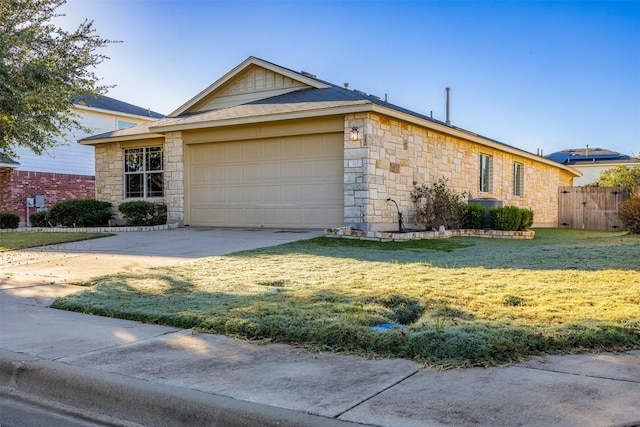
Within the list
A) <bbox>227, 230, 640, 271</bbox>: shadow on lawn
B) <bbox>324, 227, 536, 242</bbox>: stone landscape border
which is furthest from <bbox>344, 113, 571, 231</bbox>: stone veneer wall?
<bbox>227, 230, 640, 271</bbox>: shadow on lawn

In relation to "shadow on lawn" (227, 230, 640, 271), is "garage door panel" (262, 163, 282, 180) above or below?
above

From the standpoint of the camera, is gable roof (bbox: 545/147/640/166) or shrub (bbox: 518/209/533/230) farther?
gable roof (bbox: 545/147/640/166)

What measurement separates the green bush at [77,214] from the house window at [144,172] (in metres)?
1.38

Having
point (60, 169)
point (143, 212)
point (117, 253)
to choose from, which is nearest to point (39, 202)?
point (60, 169)

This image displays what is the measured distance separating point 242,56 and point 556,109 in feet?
49.3

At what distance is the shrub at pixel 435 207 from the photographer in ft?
51.8

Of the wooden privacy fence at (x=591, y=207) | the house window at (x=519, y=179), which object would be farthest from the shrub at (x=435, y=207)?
the wooden privacy fence at (x=591, y=207)

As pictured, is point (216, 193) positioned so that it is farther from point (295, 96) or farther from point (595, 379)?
point (595, 379)

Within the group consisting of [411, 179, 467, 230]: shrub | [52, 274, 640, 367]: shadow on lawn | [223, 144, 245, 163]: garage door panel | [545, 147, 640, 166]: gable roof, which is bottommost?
[52, 274, 640, 367]: shadow on lawn

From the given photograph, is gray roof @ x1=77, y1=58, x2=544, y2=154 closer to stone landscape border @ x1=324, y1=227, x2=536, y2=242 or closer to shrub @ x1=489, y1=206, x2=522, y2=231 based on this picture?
stone landscape border @ x1=324, y1=227, x2=536, y2=242

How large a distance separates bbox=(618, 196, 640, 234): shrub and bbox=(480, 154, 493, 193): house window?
459cm

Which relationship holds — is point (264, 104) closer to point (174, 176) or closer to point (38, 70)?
point (174, 176)

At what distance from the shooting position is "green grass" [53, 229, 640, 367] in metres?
4.50

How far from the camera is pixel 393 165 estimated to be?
14.9 m
